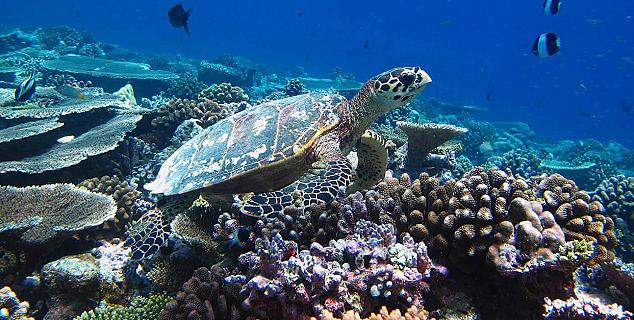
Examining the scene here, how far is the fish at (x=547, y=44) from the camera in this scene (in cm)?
814

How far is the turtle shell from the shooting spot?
172 inches

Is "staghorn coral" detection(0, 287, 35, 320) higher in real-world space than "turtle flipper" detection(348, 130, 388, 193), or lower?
lower

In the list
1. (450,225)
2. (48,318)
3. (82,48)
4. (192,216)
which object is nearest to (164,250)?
(192,216)

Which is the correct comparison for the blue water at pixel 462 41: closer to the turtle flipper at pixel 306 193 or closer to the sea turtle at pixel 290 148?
the sea turtle at pixel 290 148

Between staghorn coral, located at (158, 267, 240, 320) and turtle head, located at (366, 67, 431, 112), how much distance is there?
335 cm

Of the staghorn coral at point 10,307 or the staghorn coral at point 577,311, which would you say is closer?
the staghorn coral at point 577,311

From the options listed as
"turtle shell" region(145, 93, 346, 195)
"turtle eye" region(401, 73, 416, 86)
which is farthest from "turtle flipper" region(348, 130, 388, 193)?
"turtle eye" region(401, 73, 416, 86)

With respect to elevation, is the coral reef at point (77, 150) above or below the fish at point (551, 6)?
below

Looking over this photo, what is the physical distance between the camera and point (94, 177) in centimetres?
602

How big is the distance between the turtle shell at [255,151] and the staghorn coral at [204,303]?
187 cm

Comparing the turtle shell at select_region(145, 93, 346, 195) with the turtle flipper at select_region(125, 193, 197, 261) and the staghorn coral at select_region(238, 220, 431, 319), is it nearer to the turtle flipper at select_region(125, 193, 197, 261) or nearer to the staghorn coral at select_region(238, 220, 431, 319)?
the turtle flipper at select_region(125, 193, 197, 261)

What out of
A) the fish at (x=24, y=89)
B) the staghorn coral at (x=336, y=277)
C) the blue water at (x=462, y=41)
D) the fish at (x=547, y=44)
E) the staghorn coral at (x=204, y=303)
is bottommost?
the staghorn coral at (x=204, y=303)

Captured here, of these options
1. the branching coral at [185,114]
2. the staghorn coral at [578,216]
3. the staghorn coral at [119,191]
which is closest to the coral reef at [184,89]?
the branching coral at [185,114]

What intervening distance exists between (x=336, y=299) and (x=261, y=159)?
2492mm
